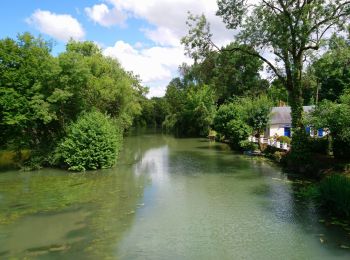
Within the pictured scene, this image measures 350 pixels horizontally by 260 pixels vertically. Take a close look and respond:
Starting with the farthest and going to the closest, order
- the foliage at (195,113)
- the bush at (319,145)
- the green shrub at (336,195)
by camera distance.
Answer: the foliage at (195,113), the bush at (319,145), the green shrub at (336,195)

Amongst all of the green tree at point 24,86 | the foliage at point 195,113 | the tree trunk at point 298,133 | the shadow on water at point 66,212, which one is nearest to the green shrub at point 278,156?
the tree trunk at point 298,133

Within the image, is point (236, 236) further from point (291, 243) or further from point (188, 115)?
point (188, 115)

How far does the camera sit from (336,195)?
49.2 feet

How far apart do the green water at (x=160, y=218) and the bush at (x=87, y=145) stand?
3.95 feet

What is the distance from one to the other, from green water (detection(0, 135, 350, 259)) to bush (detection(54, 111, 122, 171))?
120 cm

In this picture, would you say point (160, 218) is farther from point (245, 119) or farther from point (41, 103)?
point (245, 119)

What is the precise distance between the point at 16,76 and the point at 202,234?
62.4 feet

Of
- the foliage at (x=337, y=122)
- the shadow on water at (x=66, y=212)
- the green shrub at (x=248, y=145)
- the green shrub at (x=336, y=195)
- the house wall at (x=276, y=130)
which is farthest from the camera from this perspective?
the house wall at (x=276, y=130)

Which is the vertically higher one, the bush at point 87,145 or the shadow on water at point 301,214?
the bush at point 87,145

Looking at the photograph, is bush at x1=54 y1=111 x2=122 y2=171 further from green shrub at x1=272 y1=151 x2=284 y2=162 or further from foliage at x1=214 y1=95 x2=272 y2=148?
foliage at x1=214 y1=95 x2=272 y2=148

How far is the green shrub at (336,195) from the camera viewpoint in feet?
46.9

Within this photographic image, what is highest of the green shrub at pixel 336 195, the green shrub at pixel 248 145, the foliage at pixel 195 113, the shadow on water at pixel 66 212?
the foliage at pixel 195 113

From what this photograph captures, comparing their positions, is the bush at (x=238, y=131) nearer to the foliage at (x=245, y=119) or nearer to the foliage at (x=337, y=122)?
the foliage at (x=245, y=119)

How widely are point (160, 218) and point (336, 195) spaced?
738 cm
